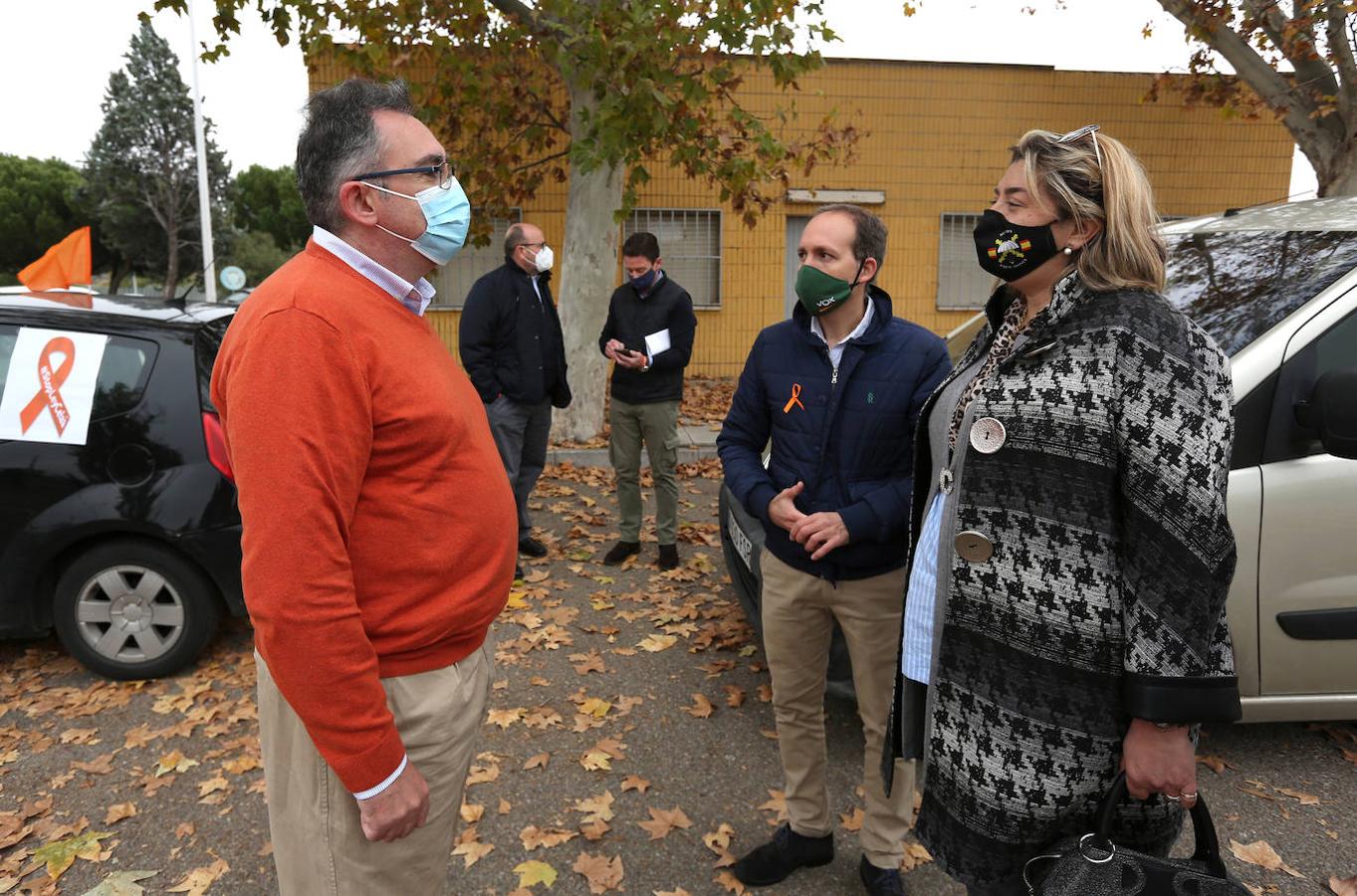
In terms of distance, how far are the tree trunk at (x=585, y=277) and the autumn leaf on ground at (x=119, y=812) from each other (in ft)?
19.7

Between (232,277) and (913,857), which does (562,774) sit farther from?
(232,277)

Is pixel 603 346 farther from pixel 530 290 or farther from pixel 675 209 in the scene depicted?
pixel 675 209

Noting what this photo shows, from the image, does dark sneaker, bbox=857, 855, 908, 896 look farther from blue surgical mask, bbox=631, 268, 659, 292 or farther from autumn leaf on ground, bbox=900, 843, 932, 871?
blue surgical mask, bbox=631, 268, 659, 292

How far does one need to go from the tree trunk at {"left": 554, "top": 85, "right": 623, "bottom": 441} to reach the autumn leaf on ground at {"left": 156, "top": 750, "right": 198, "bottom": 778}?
5.69 m

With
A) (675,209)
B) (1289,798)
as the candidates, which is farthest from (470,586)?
(675,209)

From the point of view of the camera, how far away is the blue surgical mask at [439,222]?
1.73 meters

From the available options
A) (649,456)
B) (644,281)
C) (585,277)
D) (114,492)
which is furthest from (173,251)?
(114,492)

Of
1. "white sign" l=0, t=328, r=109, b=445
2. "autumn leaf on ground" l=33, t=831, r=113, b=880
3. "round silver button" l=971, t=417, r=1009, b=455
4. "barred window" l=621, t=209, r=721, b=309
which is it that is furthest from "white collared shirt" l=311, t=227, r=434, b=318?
"barred window" l=621, t=209, r=721, b=309

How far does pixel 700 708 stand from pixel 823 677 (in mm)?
1260

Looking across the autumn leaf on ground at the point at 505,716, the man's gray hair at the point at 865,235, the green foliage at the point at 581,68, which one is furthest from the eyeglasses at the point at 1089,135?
the green foliage at the point at 581,68

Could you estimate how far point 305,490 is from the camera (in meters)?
1.41

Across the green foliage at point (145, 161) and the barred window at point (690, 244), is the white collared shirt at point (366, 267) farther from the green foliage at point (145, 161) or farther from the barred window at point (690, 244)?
the green foliage at point (145, 161)

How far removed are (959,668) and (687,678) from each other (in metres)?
2.61

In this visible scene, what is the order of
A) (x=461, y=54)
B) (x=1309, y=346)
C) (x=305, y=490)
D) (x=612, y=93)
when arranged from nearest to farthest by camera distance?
(x=305, y=490), (x=1309, y=346), (x=612, y=93), (x=461, y=54)
